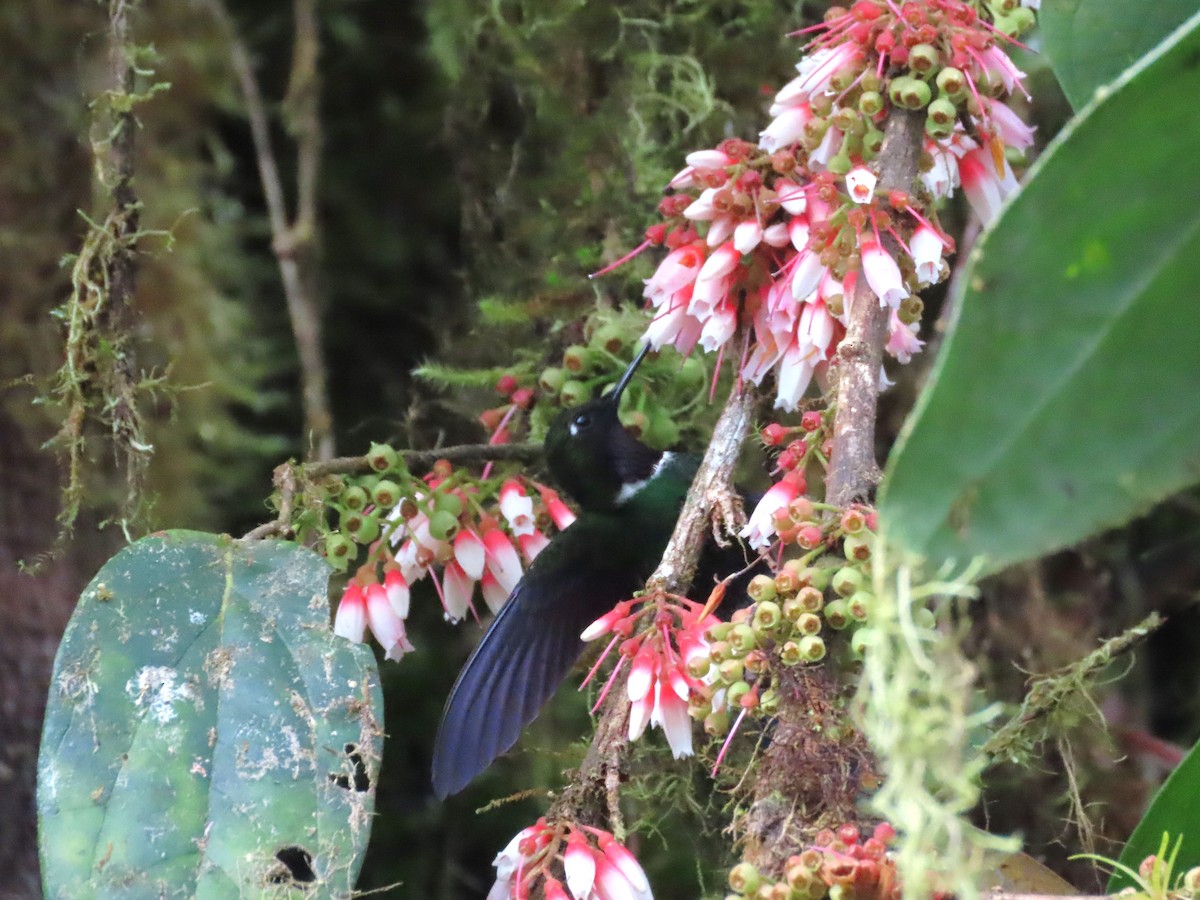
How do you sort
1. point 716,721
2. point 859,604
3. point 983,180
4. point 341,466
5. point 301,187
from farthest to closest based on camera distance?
1. point 301,187
2. point 341,466
3. point 983,180
4. point 716,721
5. point 859,604

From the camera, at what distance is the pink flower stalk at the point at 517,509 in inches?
56.4

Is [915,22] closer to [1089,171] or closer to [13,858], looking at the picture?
[1089,171]

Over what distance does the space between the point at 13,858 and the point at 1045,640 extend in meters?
1.43

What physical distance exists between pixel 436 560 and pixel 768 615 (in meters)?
0.65

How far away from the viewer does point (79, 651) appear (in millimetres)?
1096

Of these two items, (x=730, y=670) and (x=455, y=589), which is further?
(x=455, y=589)

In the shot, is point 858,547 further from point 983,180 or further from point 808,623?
point 983,180

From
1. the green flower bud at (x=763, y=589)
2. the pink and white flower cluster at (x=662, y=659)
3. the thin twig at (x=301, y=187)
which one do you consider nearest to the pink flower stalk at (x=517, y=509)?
the pink and white flower cluster at (x=662, y=659)

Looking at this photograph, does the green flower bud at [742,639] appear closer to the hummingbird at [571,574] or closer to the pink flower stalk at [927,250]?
the pink flower stalk at [927,250]

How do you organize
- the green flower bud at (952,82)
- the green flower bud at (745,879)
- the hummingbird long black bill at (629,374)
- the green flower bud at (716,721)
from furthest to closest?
the hummingbird long black bill at (629,374) → the green flower bud at (952,82) → the green flower bud at (716,721) → the green flower bud at (745,879)

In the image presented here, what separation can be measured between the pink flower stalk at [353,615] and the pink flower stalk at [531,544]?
238 millimetres

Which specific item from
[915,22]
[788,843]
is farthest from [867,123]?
[788,843]

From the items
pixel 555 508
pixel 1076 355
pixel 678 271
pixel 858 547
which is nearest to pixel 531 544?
pixel 555 508

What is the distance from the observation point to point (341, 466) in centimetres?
132
